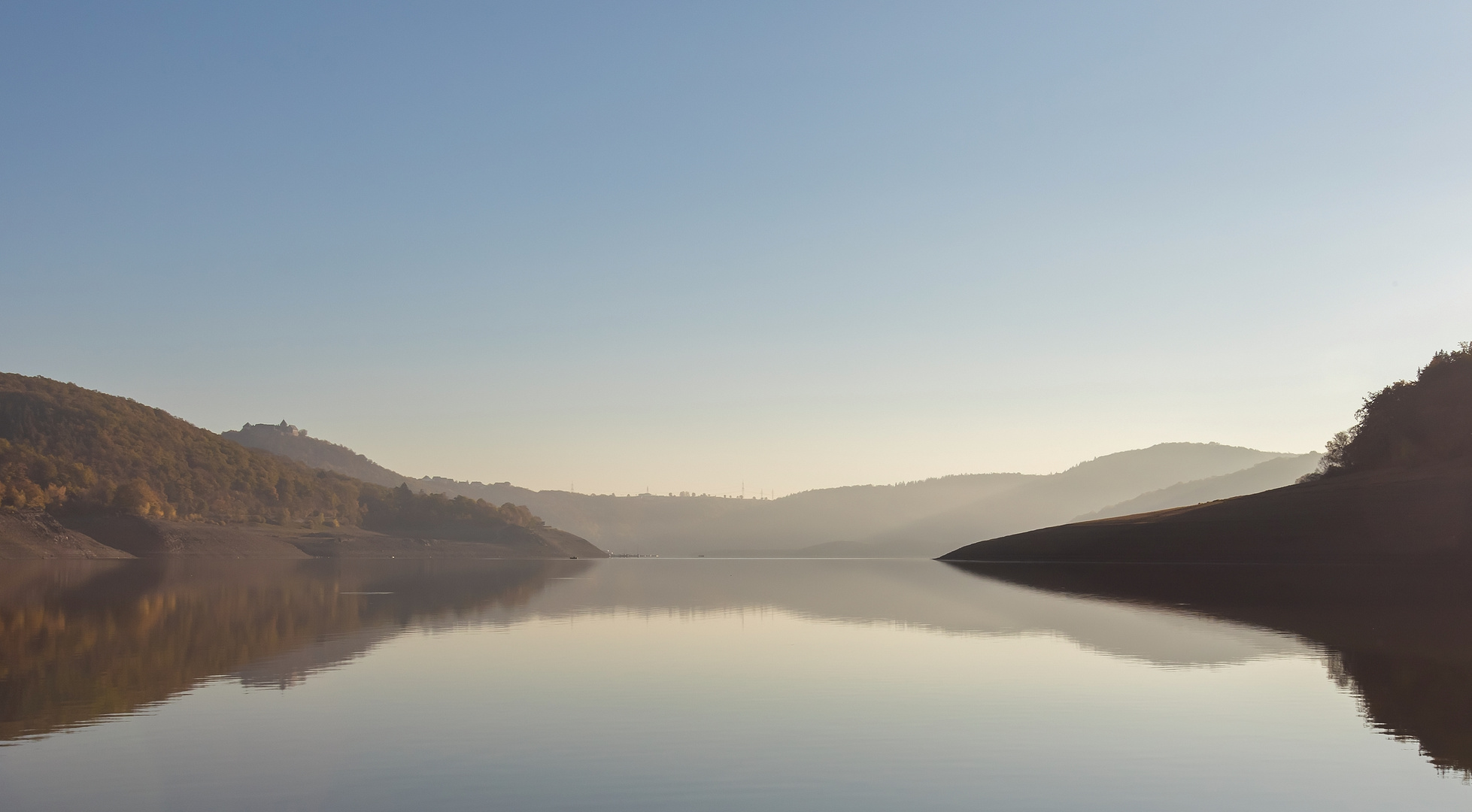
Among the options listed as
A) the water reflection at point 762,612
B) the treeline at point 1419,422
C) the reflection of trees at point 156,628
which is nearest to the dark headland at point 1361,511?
the treeline at point 1419,422

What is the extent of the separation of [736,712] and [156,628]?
31176mm

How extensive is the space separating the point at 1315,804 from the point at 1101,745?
4361mm

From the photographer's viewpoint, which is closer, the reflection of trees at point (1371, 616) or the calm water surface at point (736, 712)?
the calm water surface at point (736, 712)

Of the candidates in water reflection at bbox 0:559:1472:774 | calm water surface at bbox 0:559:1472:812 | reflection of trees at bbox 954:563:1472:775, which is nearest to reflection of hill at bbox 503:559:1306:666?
water reflection at bbox 0:559:1472:774

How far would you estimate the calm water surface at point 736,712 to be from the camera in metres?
15.8

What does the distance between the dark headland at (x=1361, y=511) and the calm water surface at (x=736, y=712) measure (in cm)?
6526

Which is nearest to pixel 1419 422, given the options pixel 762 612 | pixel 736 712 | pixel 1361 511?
pixel 1361 511

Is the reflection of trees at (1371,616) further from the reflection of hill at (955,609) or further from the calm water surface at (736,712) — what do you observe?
the reflection of hill at (955,609)

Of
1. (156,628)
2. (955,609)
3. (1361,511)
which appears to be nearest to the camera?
(156,628)

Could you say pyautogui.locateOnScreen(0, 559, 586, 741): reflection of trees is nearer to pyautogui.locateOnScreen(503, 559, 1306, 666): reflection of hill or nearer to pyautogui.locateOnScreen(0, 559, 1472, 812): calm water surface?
pyautogui.locateOnScreen(0, 559, 1472, 812): calm water surface

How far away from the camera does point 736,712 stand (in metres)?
22.8

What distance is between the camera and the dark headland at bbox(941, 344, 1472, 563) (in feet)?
332

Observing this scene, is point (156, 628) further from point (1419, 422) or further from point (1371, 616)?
point (1419, 422)

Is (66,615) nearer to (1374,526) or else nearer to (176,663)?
(176,663)
